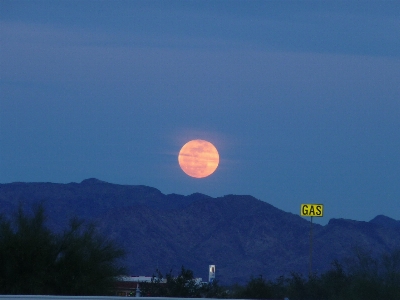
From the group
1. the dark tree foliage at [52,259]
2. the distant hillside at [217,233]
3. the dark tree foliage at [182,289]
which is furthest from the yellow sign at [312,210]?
the distant hillside at [217,233]

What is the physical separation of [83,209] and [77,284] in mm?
72707

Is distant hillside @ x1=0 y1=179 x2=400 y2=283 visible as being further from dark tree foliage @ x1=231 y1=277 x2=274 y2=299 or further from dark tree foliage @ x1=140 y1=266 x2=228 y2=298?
dark tree foliage @ x1=140 y1=266 x2=228 y2=298

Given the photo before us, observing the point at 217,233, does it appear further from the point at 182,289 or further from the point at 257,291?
the point at 182,289

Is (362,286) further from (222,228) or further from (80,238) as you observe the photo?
(222,228)

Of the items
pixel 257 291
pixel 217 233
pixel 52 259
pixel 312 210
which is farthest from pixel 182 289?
pixel 217 233

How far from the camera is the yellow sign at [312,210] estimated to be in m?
41.5

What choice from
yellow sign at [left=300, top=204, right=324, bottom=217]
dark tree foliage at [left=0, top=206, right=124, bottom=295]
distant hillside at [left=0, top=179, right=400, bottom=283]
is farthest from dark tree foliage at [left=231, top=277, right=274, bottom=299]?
distant hillside at [left=0, top=179, right=400, bottom=283]

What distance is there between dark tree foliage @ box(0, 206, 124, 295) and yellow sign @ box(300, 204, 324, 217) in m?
18.3

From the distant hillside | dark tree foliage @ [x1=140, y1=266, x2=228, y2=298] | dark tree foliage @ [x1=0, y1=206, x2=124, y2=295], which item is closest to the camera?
dark tree foliage @ [x1=0, y1=206, x2=124, y2=295]

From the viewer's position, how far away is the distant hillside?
249 ft

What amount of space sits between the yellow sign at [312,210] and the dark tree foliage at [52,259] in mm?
18315

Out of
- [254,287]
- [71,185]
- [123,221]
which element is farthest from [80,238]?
[71,185]

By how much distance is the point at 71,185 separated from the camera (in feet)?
340

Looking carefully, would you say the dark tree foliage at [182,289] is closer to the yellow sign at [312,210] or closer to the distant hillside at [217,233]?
the yellow sign at [312,210]
